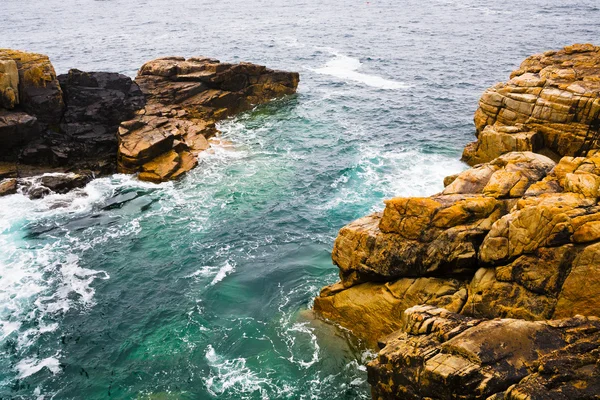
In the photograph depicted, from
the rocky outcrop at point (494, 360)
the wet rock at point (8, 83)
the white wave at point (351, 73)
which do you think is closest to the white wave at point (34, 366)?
the rocky outcrop at point (494, 360)

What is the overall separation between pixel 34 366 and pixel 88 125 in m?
33.0

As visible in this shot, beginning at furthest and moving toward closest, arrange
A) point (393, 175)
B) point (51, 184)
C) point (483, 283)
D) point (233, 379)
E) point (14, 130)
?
point (393, 175)
point (14, 130)
point (51, 184)
point (233, 379)
point (483, 283)

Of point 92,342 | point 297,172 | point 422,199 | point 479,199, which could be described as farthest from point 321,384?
point 297,172

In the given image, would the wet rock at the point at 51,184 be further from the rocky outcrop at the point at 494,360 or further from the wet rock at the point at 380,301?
the rocky outcrop at the point at 494,360

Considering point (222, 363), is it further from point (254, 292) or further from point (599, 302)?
point (599, 302)

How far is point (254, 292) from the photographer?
109 ft

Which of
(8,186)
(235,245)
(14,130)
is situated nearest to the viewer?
(235,245)

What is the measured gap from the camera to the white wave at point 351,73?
79.8 m

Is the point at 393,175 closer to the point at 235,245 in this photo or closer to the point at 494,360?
the point at 235,245

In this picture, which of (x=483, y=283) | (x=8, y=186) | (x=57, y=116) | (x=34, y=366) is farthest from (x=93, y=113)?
(x=483, y=283)

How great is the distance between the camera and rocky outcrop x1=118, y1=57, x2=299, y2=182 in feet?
163

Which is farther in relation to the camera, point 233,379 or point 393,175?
point 393,175

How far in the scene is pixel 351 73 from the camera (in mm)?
87812

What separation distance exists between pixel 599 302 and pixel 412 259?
337 inches
